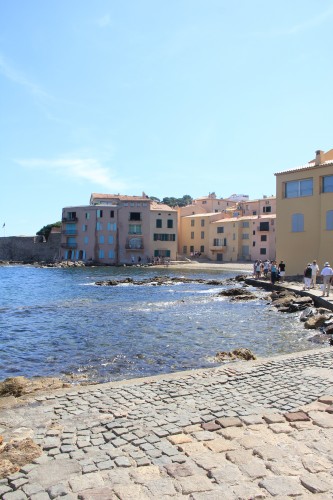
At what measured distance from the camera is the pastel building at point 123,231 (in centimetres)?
7350

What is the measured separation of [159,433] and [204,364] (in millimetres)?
5901

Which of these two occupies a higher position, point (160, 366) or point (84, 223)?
point (84, 223)

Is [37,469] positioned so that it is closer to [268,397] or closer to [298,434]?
[298,434]

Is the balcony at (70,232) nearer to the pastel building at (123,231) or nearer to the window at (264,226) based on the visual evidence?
the pastel building at (123,231)

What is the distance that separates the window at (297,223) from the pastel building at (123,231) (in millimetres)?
39837

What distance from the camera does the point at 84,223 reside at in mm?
74562

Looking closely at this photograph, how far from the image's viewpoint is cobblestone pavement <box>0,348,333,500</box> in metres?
4.20

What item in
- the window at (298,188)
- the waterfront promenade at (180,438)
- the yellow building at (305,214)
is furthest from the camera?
the window at (298,188)

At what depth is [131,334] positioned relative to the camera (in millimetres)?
15867

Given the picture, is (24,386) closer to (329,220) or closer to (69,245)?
(329,220)

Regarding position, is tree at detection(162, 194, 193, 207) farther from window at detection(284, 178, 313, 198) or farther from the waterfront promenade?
the waterfront promenade

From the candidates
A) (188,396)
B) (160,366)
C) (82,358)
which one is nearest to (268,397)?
(188,396)

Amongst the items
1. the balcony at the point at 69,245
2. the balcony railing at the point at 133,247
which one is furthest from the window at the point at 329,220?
the balcony at the point at 69,245

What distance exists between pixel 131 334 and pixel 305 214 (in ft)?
78.1
